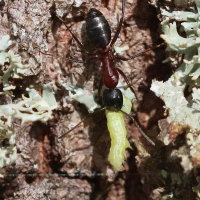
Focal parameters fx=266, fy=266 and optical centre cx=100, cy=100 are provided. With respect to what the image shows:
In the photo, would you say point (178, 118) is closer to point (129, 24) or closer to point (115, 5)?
point (129, 24)

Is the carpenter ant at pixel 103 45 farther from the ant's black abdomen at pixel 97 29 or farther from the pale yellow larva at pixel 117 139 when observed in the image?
the pale yellow larva at pixel 117 139

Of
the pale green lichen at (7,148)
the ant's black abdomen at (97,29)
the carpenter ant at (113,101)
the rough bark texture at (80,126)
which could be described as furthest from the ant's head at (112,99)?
the pale green lichen at (7,148)

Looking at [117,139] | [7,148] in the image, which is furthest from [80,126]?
[7,148]

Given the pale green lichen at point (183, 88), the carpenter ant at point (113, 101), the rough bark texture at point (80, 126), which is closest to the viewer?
the pale green lichen at point (183, 88)

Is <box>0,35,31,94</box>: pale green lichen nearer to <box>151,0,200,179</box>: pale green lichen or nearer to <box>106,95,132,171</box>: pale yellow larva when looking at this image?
<box>106,95,132,171</box>: pale yellow larva

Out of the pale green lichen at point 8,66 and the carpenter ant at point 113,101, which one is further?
the carpenter ant at point 113,101

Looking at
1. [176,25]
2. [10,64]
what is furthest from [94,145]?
[176,25]
